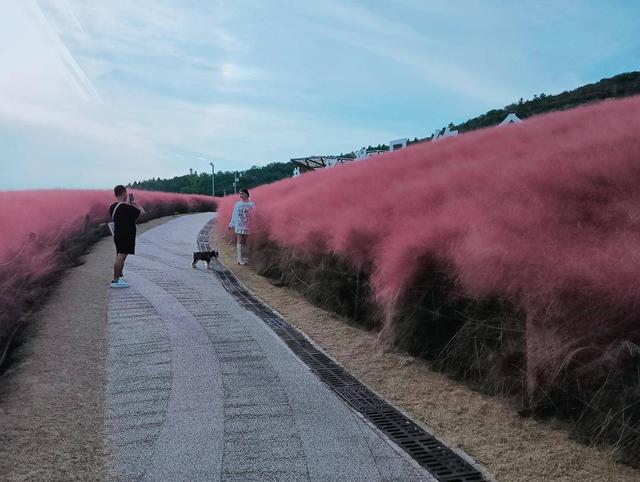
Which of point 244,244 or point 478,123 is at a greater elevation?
point 478,123

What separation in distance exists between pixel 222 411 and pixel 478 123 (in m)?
21.5

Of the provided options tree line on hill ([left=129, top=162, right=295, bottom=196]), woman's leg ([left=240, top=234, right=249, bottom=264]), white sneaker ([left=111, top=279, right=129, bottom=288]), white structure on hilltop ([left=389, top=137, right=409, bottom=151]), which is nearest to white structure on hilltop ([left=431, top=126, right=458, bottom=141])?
white structure on hilltop ([left=389, top=137, right=409, bottom=151])

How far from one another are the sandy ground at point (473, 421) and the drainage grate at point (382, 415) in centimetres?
11

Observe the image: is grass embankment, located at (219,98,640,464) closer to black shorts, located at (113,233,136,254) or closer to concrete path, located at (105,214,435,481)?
concrete path, located at (105,214,435,481)

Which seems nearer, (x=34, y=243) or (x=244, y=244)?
(x=34, y=243)

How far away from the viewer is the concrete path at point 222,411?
3.08 m

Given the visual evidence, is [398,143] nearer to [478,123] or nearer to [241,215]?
[241,215]

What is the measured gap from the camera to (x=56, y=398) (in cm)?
392

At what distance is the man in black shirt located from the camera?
770 centimetres

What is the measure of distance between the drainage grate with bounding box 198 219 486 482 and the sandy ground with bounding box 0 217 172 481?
183 cm

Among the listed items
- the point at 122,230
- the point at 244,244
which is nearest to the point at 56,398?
the point at 122,230

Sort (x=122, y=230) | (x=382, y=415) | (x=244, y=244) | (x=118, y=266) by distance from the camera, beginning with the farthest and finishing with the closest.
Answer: (x=244, y=244) → (x=122, y=230) → (x=118, y=266) → (x=382, y=415)

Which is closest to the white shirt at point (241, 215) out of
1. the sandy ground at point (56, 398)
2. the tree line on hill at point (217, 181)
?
the sandy ground at point (56, 398)

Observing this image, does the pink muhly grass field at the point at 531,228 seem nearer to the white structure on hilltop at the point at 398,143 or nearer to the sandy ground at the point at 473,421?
the sandy ground at the point at 473,421
